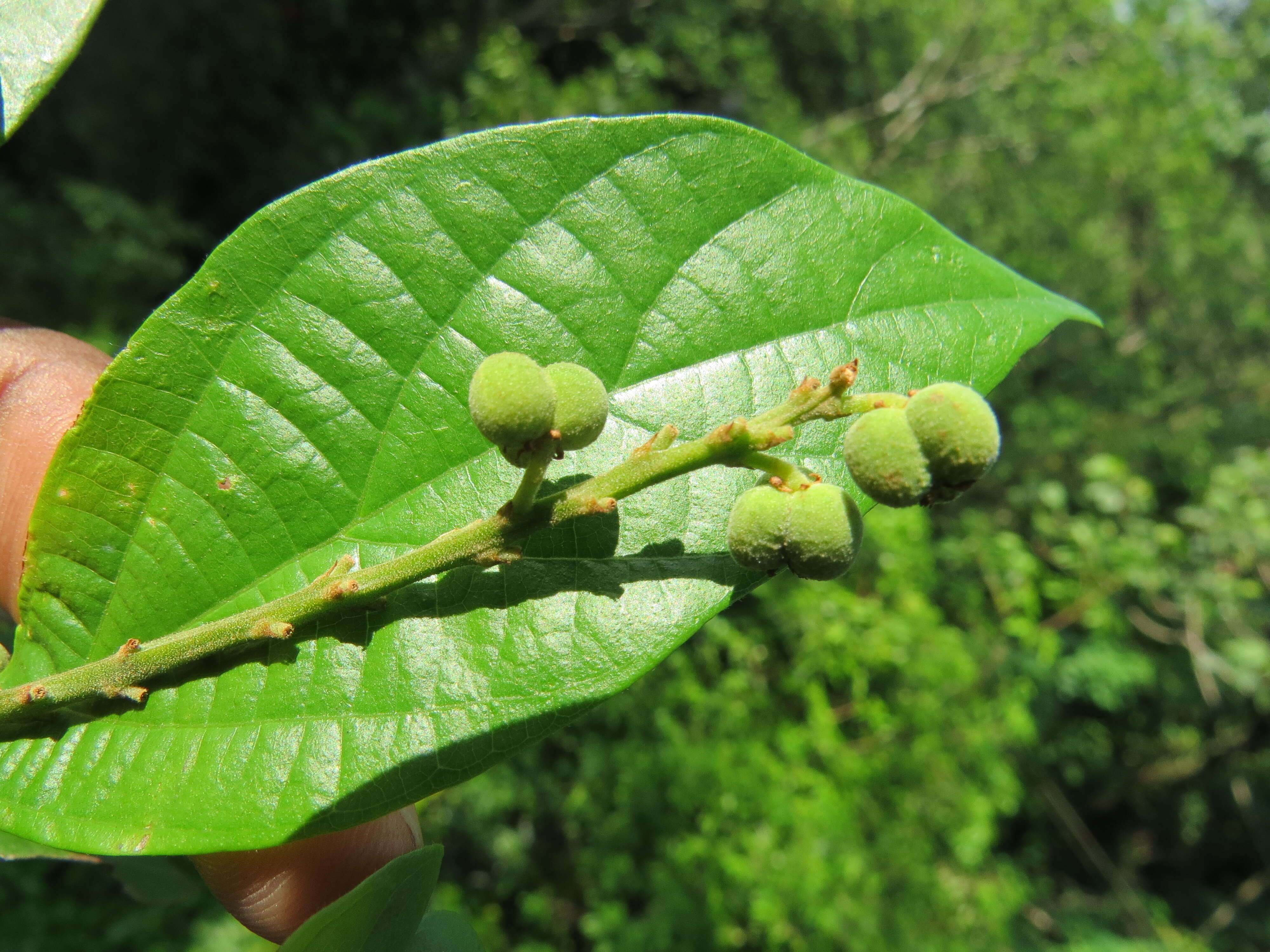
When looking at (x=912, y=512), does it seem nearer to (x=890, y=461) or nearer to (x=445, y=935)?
(x=445, y=935)

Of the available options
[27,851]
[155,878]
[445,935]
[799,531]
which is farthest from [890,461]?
[155,878]

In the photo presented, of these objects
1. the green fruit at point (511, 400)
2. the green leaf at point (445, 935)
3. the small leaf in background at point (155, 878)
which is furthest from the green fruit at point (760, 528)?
the small leaf in background at point (155, 878)

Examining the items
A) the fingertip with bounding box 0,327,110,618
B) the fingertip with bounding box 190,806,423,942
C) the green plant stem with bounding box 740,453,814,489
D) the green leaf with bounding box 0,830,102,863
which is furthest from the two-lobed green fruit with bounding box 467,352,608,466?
the fingertip with bounding box 0,327,110,618

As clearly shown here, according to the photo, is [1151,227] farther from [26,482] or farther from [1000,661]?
[26,482]

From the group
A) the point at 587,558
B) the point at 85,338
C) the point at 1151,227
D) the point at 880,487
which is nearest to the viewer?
the point at 880,487

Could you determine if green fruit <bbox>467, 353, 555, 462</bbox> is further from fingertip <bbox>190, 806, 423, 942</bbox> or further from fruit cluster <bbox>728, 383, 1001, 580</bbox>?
fingertip <bbox>190, 806, 423, 942</bbox>

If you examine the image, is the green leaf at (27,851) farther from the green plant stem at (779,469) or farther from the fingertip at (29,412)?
the green plant stem at (779,469)

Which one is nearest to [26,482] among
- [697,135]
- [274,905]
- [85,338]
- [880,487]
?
[274,905]
